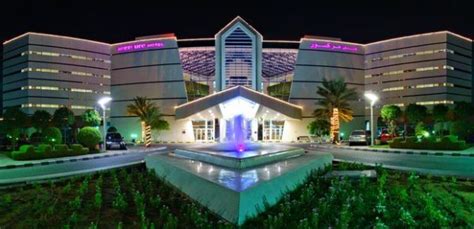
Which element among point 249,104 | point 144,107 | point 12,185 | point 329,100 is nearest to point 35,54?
point 144,107

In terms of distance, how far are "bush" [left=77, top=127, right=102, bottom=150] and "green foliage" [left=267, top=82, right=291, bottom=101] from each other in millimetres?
45999

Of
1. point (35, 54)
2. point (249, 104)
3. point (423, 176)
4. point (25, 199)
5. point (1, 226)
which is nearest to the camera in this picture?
point (1, 226)

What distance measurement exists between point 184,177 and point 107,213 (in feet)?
8.40

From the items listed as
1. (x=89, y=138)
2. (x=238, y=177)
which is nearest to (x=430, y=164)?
(x=238, y=177)

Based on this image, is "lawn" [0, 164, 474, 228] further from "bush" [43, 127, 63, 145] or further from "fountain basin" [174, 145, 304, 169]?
"bush" [43, 127, 63, 145]

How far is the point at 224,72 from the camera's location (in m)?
74.4

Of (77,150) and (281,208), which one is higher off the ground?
(77,150)

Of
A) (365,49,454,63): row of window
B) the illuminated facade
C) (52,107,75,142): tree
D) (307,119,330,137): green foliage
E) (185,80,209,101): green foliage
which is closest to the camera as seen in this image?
(52,107,75,142): tree

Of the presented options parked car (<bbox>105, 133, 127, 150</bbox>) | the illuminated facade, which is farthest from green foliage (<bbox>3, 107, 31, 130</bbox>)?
the illuminated facade

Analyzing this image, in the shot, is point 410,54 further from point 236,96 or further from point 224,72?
point 236,96

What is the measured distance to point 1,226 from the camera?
8531 millimetres

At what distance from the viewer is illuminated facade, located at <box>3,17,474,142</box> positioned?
74312 mm

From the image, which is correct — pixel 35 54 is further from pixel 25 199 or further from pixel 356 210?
pixel 356 210

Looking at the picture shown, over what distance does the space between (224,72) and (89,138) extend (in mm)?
39952
